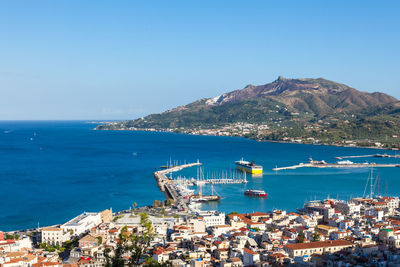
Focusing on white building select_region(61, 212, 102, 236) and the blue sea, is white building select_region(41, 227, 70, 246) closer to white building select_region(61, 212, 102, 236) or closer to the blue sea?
white building select_region(61, 212, 102, 236)

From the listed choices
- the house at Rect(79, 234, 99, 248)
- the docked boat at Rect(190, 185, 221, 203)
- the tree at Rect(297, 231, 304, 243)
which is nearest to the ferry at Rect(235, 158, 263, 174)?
the docked boat at Rect(190, 185, 221, 203)

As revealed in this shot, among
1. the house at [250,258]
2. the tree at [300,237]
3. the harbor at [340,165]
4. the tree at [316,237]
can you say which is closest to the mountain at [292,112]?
the harbor at [340,165]

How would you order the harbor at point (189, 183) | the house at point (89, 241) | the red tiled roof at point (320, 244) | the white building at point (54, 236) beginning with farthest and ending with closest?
the harbor at point (189, 183) < the white building at point (54, 236) < the house at point (89, 241) < the red tiled roof at point (320, 244)

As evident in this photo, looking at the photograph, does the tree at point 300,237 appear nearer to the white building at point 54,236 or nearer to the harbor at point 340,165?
the white building at point 54,236

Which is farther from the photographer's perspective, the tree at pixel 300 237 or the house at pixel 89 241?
the house at pixel 89 241

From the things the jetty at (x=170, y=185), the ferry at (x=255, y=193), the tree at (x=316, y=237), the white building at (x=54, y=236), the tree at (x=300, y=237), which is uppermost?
the tree at (x=316, y=237)

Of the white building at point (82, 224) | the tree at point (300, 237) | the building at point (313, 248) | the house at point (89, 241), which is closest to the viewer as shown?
the building at point (313, 248)

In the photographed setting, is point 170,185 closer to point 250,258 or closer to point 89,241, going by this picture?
point 89,241

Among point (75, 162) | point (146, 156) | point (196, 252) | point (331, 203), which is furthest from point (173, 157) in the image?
point (196, 252)
